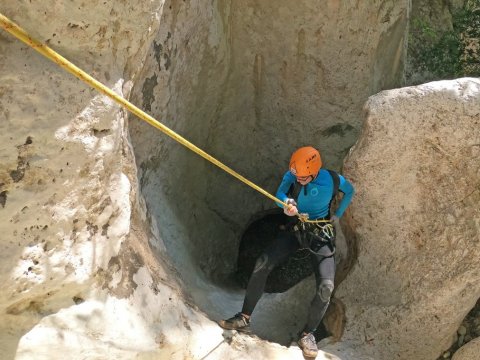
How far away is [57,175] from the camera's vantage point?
6.94 feet

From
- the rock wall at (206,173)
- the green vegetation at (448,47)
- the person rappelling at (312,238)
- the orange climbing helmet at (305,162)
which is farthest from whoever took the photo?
the green vegetation at (448,47)

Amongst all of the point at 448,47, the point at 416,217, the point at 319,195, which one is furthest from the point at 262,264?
the point at 448,47

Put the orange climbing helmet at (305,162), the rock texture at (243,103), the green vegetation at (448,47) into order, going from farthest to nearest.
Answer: the green vegetation at (448,47) → the rock texture at (243,103) → the orange climbing helmet at (305,162)

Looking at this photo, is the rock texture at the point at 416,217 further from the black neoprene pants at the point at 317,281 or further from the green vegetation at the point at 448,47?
the green vegetation at the point at 448,47

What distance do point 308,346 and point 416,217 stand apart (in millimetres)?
1000

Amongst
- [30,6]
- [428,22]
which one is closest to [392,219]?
[30,6]

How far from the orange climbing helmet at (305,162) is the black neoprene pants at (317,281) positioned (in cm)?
50

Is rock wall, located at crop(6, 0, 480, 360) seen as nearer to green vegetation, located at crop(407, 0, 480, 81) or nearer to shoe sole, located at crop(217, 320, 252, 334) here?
shoe sole, located at crop(217, 320, 252, 334)

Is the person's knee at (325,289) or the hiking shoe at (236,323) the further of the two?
the person's knee at (325,289)

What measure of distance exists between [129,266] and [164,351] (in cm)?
43

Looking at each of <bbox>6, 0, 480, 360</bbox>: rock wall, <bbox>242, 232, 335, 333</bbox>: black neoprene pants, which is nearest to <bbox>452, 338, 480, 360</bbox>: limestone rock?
<bbox>6, 0, 480, 360</bbox>: rock wall

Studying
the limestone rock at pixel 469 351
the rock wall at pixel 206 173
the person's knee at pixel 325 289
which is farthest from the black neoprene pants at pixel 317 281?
the limestone rock at pixel 469 351

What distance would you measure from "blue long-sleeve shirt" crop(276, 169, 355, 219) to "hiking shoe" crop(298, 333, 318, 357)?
27.5 inches

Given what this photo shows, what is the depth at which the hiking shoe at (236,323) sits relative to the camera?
307 cm
